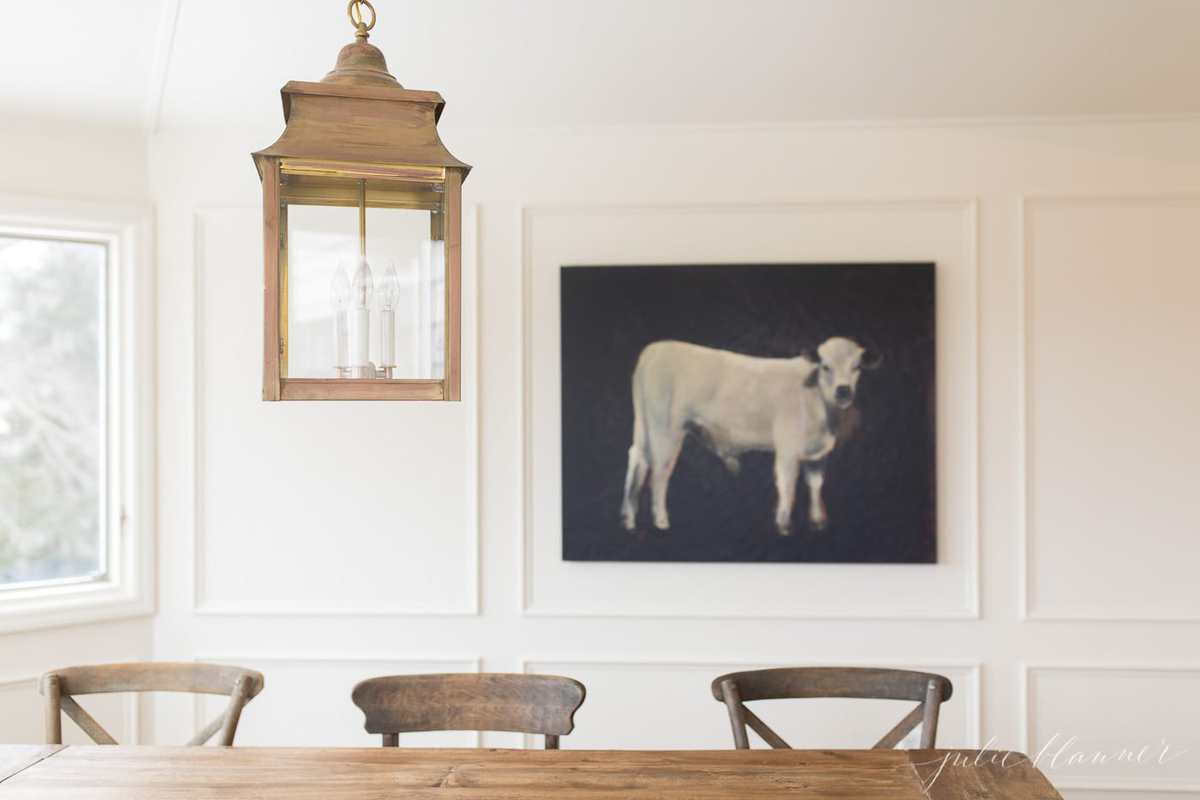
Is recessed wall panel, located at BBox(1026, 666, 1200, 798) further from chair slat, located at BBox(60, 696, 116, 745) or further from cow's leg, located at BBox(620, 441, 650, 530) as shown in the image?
chair slat, located at BBox(60, 696, 116, 745)

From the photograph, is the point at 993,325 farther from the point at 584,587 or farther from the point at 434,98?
the point at 434,98

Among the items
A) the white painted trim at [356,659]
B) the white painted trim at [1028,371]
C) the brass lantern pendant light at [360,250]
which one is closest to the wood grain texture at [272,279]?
the brass lantern pendant light at [360,250]

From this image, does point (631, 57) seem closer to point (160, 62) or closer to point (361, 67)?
point (160, 62)

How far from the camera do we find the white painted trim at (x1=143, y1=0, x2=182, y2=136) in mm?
2652

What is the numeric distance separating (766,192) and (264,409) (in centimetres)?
178

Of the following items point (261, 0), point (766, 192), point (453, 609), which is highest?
point (261, 0)

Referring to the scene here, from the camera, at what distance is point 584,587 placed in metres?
3.09

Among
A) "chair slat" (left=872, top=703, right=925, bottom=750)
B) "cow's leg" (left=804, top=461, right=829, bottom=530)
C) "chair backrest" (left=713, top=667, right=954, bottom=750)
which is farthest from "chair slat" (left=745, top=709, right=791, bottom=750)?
Answer: "cow's leg" (left=804, top=461, right=829, bottom=530)

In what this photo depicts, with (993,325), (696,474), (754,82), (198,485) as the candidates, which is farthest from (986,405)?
(198,485)

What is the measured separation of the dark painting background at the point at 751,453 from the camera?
3.01m

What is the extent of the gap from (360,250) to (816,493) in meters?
2.09

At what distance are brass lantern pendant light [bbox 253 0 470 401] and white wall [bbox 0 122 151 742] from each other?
214 centimetres

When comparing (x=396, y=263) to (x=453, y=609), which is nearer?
(x=396, y=263)

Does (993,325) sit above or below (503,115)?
below
